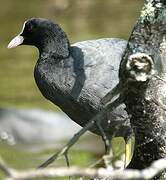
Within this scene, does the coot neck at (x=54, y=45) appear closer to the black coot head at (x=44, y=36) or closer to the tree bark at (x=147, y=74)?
the black coot head at (x=44, y=36)

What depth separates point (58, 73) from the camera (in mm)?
4496

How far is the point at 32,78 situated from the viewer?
31.6ft

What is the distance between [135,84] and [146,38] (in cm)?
18

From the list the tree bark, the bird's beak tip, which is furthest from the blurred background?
the tree bark

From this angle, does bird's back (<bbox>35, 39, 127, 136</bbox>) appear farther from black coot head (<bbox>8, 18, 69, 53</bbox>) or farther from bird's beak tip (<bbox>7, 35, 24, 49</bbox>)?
bird's beak tip (<bbox>7, 35, 24, 49</bbox>)

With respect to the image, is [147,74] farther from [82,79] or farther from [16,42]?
[16,42]

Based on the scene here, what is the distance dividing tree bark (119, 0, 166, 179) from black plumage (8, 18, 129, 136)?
4.00ft

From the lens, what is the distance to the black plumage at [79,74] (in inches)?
173

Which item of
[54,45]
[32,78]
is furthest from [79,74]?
[32,78]

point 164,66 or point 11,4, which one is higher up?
point 164,66

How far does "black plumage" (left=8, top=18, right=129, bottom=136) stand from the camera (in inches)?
173

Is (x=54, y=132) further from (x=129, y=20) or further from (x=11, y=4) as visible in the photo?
(x=11, y=4)

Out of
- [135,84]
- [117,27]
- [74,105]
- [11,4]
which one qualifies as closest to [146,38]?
[135,84]

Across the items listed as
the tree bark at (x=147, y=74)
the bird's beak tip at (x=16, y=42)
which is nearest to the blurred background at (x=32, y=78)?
the bird's beak tip at (x=16, y=42)
